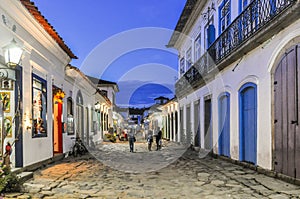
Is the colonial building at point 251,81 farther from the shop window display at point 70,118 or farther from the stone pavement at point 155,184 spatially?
the shop window display at point 70,118

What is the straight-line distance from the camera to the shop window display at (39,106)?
880 cm

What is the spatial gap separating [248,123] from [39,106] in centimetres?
631

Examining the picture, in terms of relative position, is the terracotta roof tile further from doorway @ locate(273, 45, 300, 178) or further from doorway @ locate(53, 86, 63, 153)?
doorway @ locate(273, 45, 300, 178)

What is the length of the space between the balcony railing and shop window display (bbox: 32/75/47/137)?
596cm

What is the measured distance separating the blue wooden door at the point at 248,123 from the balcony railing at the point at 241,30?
1.35 metres

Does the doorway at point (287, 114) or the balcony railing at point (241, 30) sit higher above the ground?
the balcony railing at point (241, 30)

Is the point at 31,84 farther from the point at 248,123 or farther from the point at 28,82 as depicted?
the point at 248,123

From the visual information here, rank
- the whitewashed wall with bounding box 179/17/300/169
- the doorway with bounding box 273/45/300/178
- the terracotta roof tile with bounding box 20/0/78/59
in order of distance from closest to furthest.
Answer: the doorway with bounding box 273/45/300/178 → the whitewashed wall with bounding box 179/17/300/169 → the terracotta roof tile with bounding box 20/0/78/59

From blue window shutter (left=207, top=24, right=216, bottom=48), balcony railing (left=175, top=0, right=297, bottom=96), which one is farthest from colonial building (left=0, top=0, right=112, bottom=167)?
blue window shutter (left=207, top=24, right=216, bottom=48)

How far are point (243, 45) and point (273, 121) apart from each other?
95.1 inches

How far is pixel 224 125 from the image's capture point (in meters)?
11.4

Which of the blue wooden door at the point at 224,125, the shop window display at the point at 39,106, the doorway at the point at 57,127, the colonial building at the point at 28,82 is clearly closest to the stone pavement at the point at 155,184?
the colonial building at the point at 28,82

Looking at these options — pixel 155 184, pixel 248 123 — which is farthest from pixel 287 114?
pixel 155 184

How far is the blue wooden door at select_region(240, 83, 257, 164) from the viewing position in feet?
28.6
